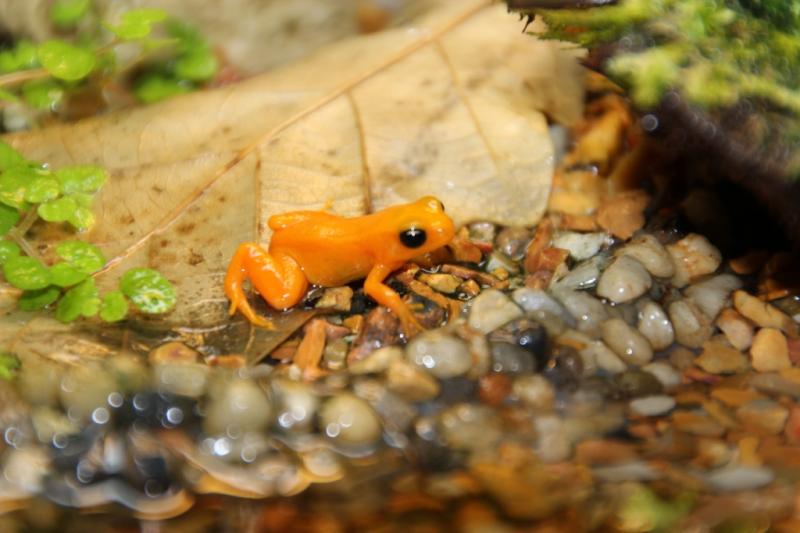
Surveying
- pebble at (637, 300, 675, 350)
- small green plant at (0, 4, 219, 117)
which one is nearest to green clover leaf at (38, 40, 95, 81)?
small green plant at (0, 4, 219, 117)

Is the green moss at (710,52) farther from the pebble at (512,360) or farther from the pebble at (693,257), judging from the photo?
the pebble at (512,360)

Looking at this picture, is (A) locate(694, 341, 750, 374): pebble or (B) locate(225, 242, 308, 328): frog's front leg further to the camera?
(B) locate(225, 242, 308, 328): frog's front leg

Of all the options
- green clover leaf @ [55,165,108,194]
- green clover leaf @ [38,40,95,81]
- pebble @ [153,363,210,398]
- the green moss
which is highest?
the green moss

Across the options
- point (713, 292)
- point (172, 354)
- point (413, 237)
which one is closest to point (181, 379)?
point (172, 354)

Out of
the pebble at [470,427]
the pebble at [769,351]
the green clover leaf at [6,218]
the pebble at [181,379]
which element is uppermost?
the green clover leaf at [6,218]

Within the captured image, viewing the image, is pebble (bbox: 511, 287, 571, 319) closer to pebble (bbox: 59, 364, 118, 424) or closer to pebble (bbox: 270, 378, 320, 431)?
pebble (bbox: 270, 378, 320, 431)

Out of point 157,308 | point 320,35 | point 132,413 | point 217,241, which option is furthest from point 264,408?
point 320,35

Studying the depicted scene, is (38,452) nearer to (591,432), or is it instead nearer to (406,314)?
(406,314)

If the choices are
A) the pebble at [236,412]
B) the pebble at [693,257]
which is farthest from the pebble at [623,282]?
the pebble at [236,412]
